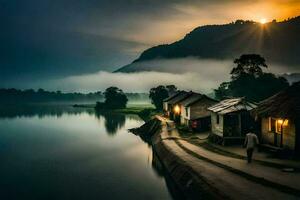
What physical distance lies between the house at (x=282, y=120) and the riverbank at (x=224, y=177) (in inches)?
192

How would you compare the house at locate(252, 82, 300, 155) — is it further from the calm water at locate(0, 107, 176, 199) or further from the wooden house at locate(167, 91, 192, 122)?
the wooden house at locate(167, 91, 192, 122)

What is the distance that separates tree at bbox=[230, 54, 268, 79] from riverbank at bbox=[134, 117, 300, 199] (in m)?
73.9

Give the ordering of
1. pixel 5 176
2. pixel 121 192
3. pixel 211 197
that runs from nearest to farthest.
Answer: pixel 211 197 → pixel 121 192 → pixel 5 176

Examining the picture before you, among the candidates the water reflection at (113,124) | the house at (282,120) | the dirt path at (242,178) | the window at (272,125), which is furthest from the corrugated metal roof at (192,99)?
the window at (272,125)

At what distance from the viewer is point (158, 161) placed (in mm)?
49062

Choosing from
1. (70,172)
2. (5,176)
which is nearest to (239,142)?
(70,172)

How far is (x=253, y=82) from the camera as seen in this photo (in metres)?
104

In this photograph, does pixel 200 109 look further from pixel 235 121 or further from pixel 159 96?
pixel 159 96

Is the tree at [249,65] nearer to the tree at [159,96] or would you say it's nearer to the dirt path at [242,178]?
the tree at [159,96]

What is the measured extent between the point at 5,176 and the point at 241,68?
8731 centimetres

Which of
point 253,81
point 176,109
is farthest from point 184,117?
Result: point 253,81

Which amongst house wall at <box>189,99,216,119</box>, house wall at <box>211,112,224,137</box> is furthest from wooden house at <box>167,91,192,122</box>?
house wall at <box>211,112,224,137</box>

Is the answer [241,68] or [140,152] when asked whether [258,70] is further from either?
[140,152]

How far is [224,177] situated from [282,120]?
36.1 ft
